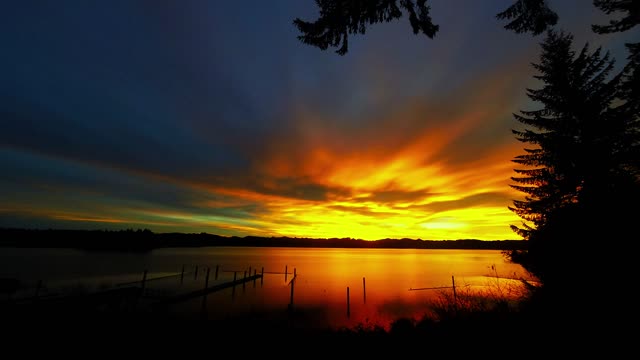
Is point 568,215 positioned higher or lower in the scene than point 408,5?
lower

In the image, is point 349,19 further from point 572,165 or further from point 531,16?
point 572,165

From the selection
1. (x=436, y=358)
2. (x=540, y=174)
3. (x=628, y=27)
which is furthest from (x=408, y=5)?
(x=540, y=174)

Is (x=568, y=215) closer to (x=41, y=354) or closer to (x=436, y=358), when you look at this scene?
(x=436, y=358)

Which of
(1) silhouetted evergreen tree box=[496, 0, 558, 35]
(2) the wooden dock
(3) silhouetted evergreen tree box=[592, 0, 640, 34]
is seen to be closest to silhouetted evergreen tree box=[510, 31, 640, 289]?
(3) silhouetted evergreen tree box=[592, 0, 640, 34]

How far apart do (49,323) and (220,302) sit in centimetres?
1722

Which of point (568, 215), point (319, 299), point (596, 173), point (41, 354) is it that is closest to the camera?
point (41, 354)

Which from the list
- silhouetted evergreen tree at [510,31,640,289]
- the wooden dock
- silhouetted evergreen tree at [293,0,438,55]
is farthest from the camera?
the wooden dock

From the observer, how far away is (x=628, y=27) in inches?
472

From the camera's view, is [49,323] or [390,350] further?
[49,323]

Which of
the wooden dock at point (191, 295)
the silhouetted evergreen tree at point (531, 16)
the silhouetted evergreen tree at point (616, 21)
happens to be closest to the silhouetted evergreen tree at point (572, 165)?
the silhouetted evergreen tree at point (616, 21)

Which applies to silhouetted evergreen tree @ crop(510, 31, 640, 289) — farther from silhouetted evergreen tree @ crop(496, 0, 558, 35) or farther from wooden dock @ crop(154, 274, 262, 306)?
wooden dock @ crop(154, 274, 262, 306)

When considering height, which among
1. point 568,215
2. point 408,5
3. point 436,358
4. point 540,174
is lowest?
point 436,358

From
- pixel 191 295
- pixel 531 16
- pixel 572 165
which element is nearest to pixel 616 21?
pixel 572 165

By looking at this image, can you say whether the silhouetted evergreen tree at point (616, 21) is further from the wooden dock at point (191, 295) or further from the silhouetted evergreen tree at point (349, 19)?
the wooden dock at point (191, 295)
